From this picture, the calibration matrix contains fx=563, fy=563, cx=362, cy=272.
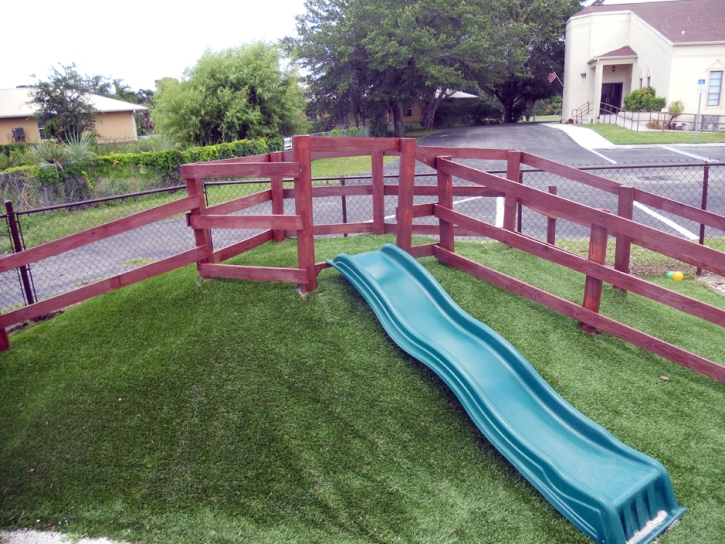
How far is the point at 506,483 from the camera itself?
3.35m

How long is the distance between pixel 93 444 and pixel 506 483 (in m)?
2.81

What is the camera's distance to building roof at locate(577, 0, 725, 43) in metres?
31.4

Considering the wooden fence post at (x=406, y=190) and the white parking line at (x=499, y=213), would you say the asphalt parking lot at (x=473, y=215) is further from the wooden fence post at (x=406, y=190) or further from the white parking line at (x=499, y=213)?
the wooden fence post at (x=406, y=190)

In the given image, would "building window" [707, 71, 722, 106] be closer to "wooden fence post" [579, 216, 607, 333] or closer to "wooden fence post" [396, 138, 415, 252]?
"wooden fence post" [579, 216, 607, 333]

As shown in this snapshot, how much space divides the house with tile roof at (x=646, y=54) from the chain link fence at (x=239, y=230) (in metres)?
18.0

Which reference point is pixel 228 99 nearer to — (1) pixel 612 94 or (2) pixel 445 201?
(2) pixel 445 201

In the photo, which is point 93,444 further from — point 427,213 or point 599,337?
point 599,337

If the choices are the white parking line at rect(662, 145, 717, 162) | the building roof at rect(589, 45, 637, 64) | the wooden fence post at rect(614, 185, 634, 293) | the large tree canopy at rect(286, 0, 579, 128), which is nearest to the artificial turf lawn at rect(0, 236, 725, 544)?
the wooden fence post at rect(614, 185, 634, 293)

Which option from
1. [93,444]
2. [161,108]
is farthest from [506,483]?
[161,108]

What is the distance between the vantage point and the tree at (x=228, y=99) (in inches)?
920

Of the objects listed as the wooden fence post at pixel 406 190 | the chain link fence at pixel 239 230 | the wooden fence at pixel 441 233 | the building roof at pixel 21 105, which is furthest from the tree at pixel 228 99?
the wooden fence post at pixel 406 190

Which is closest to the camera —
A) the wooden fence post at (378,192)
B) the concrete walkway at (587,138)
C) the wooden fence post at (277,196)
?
the wooden fence post at (378,192)

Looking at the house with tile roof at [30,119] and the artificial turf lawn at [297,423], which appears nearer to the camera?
the artificial turf lawn at [297,423]

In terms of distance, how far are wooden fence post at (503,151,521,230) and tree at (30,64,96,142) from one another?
24167mm
